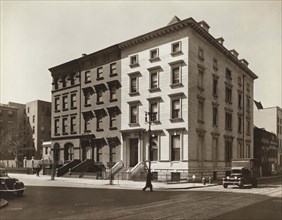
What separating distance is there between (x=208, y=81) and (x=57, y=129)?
2250 centimetres

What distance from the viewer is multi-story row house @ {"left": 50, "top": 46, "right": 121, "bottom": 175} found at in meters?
37.8

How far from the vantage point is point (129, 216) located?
11.9m

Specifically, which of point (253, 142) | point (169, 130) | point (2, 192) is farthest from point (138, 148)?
point (253, 142)

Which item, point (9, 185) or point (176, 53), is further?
point (176, 53)

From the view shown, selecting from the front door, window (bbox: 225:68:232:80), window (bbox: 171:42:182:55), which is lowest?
the front door

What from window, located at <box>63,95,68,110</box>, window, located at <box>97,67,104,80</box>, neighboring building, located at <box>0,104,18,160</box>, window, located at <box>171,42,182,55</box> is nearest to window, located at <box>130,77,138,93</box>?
window, located at <box>97,67,104,80</box>

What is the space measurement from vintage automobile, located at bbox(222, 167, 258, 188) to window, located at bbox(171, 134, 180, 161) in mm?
6231

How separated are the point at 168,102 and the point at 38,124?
1836 inches

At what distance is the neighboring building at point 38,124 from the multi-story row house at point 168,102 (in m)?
28.5

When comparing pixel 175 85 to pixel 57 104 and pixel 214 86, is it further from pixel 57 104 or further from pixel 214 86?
pixel 57 104

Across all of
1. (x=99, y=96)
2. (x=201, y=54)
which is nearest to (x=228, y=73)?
(x=201, y=54)

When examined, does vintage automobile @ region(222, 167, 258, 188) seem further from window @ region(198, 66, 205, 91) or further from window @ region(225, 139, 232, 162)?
window @ region(225, 139, 232, 162)

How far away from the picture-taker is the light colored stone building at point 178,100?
31406mm

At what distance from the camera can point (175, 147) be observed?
1248 inches
